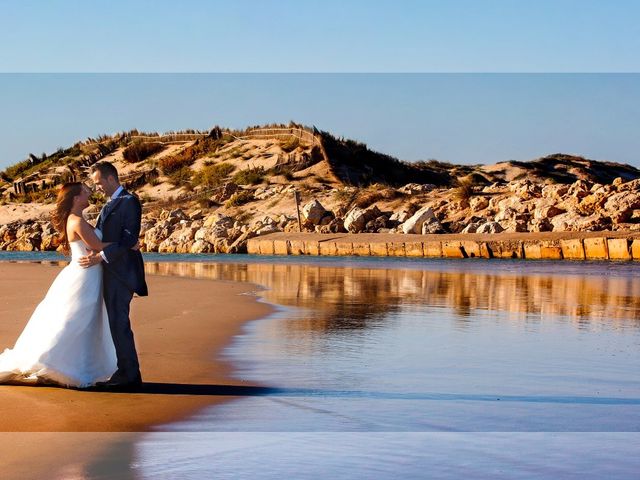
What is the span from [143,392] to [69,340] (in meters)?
0.61

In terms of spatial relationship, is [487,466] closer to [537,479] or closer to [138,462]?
[537,479]

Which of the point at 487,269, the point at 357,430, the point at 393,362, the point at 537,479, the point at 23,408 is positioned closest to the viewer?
the point at 537,479

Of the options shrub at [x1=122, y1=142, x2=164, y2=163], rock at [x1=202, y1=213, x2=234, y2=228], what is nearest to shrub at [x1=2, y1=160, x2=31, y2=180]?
shrub at [x1=122, y1=142, x2=164, y2=163]

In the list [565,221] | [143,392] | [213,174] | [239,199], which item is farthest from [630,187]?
[143,392]

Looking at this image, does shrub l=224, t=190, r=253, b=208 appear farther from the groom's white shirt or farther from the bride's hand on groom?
the bride's hand on groom

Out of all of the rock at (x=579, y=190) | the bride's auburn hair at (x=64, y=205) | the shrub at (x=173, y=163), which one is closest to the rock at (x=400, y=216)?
the rock at (x=579, y=190)

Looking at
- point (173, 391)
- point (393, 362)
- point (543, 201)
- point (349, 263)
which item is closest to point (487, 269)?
point (349, 263)

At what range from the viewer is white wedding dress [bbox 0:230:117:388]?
6.99 metres

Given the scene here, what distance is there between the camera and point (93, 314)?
7133 mm

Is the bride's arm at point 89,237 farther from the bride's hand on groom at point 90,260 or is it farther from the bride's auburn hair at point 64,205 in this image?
the bride's auburn hair at point 64,205

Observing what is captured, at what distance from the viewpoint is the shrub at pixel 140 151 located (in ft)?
225

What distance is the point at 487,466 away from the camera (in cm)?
486

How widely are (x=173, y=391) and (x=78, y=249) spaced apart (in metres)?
1.19

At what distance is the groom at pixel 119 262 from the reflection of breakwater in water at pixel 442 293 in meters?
4.02
